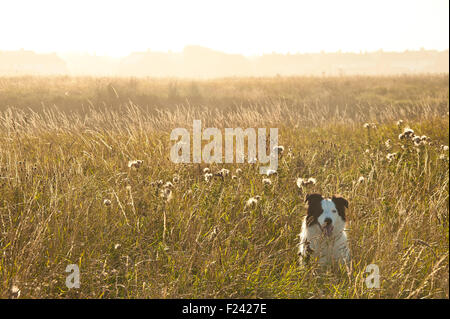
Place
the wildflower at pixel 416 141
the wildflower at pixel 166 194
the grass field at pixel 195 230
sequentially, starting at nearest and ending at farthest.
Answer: the grass field at pixel 195 230 → the wildflower at pixel 166 194 → the wildflower at pixel 416 141

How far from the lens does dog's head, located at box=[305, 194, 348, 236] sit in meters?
2.99

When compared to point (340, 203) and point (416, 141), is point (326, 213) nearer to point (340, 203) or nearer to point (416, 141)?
point (340, 203)

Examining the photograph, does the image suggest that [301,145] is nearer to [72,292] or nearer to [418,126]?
[418,126]

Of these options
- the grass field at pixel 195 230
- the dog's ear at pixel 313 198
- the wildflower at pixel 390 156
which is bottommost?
the grass field at pixel 195 230

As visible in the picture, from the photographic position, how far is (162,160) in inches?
182

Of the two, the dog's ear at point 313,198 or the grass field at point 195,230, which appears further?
the dog's ear at point 313,198

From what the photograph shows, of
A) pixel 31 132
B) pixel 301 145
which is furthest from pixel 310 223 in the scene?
pixel 31 132

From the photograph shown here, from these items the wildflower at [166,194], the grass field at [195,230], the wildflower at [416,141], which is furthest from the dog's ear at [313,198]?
the wildflower at [416,141]

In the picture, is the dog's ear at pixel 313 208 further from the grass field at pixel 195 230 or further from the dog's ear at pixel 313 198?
the grass field at pixel 195 230

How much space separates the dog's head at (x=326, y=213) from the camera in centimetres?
299

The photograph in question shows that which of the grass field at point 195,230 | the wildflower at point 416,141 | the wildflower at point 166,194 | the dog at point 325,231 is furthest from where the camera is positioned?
the wildflower at point 416,141

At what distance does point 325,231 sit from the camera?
3006mm

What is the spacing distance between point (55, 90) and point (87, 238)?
22.9ft

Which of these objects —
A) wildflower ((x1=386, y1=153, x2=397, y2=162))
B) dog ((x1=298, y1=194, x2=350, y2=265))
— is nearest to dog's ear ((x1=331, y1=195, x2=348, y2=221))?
dog ((x1=298, y1=194, x2=350, y2=265))
